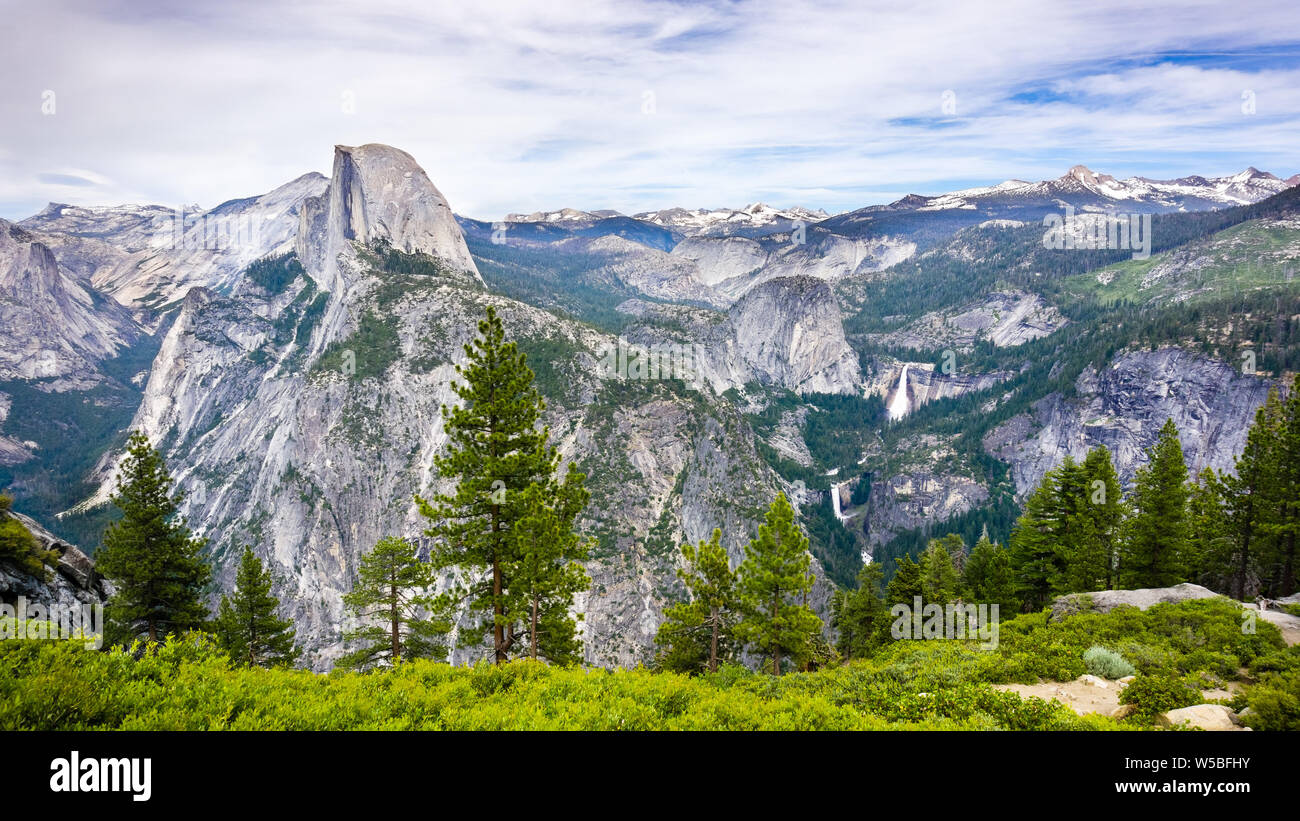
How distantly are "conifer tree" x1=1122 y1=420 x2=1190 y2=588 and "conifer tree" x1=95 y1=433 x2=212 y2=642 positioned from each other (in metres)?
56.2

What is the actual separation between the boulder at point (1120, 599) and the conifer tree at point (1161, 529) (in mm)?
10839

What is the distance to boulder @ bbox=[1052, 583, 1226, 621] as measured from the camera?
25562mm

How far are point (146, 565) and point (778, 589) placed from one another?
99.9 ft

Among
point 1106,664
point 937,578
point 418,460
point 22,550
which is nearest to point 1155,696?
point 1106,664

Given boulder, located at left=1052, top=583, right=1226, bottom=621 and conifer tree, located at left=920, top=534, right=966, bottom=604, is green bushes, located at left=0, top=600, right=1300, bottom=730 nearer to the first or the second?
boulder, located at left=1052, top=583, right=1226, bottom=621

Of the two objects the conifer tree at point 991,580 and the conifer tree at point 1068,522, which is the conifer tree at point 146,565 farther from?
the conifer tree at point 991,580

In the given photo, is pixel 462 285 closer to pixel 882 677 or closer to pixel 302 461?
pixel 302 461

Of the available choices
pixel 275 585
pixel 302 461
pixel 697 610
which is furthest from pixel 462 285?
pixel 697 610

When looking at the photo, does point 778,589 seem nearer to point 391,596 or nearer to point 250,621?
point 391,596

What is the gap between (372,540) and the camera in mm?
115438

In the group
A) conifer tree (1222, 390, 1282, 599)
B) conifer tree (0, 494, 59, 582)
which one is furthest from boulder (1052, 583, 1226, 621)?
conifer tree (0, 494, 59, 582)

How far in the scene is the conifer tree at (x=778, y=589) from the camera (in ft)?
83.9

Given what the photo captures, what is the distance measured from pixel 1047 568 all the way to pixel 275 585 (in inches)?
5070
